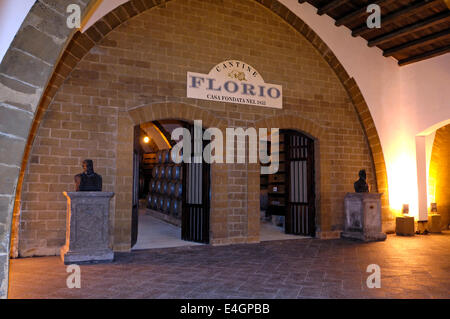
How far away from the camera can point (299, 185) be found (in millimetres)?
7809

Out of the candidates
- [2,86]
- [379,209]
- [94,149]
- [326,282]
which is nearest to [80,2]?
[2,86]

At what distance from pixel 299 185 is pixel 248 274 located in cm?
386

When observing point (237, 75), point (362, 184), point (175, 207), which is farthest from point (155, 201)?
point (362, 184)

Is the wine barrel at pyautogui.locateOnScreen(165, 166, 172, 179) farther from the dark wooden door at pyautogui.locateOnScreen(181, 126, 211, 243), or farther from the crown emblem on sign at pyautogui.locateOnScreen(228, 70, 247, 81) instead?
the crown emblem on sign at pyautogui.locateOnScreen(228, 70, 247, 81)

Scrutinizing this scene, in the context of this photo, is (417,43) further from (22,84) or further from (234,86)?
(22,84)

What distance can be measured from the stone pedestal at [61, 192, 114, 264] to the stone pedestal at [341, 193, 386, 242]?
4.78 m

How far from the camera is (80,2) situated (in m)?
2.96

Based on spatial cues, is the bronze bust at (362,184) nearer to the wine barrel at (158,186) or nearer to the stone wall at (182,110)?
the stone wall at (182,110)

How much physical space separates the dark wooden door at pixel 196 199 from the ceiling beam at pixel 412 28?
15.1 ft

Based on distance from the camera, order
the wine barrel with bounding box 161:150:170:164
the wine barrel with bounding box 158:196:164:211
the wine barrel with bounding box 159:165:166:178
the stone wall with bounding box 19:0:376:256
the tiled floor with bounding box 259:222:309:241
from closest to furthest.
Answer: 1. the stone wall with bounding box 19:0:376:256
2. the tiled floor with bounding box 259:222:309:241
3. the wine barrel with bounding box 158:196:164:211
4. the wine barrel with bounding box 159:165:166:178
5. the wine barrel with bounding box 161:150:170:164

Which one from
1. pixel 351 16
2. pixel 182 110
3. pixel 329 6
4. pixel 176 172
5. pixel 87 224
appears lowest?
pixel 87 224

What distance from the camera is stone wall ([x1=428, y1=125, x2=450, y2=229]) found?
872 cm

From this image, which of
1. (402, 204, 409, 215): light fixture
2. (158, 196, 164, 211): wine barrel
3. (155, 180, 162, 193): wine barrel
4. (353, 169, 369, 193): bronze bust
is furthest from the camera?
(155, 180, 162, 193): wine barrel

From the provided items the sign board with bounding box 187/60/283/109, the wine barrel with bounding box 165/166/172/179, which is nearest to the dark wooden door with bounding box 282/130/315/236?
the sign board with bounding box 187/60/283/109
